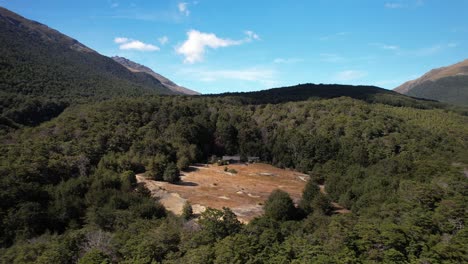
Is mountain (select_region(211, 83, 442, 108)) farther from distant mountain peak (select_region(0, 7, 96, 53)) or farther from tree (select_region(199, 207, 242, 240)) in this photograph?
tree (select_region(199, 207, 242, 240))

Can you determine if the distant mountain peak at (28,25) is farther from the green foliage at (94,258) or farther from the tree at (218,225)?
the green foliage at (94,258)


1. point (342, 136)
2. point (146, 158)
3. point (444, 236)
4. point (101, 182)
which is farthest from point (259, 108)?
point (444, 236)

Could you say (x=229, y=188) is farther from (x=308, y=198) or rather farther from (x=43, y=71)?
(x=43, y=71)

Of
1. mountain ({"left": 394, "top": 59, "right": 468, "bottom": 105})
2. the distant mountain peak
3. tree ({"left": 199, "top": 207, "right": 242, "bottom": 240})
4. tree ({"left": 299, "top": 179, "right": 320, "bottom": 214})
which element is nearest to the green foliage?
tree ({"left": 199, "top": 207, "right": 242, "bottom": 240})

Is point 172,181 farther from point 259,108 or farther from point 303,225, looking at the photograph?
point 259,108

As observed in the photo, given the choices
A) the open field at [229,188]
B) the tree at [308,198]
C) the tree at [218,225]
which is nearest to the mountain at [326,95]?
the open field at [229,188]

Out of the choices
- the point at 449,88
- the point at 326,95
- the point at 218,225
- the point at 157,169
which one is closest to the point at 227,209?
the point at 218,225
